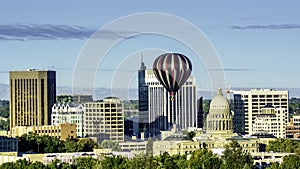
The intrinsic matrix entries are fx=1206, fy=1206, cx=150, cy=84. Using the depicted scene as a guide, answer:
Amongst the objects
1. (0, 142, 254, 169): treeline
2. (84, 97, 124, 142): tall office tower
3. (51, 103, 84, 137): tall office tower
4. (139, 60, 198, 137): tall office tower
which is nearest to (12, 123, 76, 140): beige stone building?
(84, 97, 124, 142): tall office tower

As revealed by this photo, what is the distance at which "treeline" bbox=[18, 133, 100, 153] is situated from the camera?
75.3 metres

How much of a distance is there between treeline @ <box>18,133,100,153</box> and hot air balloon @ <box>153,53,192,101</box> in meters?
6.63

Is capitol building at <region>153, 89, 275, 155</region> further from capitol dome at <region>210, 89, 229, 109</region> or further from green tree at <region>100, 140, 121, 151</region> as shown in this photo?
green tree at <region>100, 140, 121, 151</region>

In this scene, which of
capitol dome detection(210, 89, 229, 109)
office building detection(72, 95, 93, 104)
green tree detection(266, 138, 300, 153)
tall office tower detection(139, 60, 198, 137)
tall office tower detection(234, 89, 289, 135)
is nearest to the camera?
green tree detection(266, 138, 300, 153)

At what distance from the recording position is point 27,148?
7850 centimetres

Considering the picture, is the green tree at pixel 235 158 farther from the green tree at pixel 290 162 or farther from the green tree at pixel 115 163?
the green tree at pixel 115 163

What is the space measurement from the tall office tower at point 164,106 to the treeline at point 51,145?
63.7ft

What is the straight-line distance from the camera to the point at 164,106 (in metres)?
104

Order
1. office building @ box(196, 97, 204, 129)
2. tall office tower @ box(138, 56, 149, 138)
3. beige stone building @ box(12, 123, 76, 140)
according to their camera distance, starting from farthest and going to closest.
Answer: office building @ box(196, 97, 204, 129) < tall office tower @ box(138, 56, 149, 138) < beige stone building @ box(12, 123, 76, 140)

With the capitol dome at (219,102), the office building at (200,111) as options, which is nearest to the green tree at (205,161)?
the capitol dome at (219,102)

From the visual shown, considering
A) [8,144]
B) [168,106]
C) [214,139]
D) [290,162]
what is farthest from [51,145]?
[168,106]

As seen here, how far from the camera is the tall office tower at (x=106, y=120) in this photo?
9269 centimetres

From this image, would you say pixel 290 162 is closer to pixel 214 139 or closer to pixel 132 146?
pixel 214 139

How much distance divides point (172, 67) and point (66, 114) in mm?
33778
